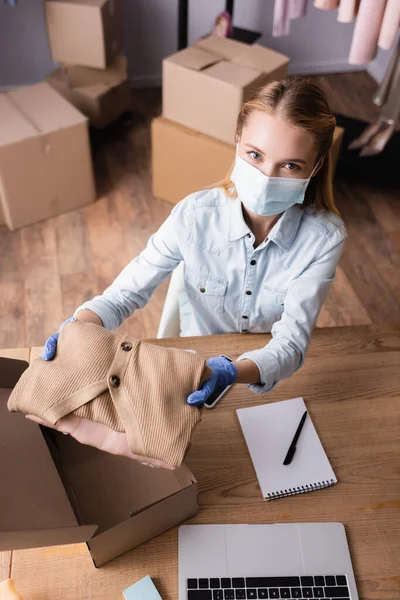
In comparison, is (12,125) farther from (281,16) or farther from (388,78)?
(388,78)

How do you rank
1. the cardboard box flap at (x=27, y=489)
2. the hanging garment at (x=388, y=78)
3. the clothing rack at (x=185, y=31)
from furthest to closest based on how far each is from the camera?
the clothing rack at (x=185, y=31)
the hanging garment at (x=388, y=78)
the cardboard box flap at (x=27, y=489)

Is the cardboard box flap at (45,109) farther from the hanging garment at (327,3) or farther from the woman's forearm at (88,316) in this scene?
the woman's forearm at (88,316)

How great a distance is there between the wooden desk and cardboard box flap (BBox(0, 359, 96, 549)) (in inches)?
6.1

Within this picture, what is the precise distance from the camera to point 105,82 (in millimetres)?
2850

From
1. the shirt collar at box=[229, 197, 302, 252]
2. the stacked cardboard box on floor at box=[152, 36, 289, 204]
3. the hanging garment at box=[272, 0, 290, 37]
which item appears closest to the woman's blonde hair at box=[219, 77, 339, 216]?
the shirt collar at box=[229, 197, 302, 252]

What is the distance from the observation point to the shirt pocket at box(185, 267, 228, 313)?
1.23 metres

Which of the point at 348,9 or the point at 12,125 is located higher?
the point at 348,9

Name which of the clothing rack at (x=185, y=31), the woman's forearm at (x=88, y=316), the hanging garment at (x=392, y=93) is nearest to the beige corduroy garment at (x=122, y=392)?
the woman's forearm at (x=88, y=316)

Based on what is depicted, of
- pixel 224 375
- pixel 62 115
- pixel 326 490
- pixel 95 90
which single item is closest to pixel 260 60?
pixel 62 115

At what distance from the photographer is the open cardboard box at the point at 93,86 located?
110 inches

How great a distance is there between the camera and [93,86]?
2.84 m

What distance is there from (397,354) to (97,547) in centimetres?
74

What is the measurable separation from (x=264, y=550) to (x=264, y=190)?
67 centimetres

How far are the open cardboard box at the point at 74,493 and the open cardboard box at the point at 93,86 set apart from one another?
234 centimetres
